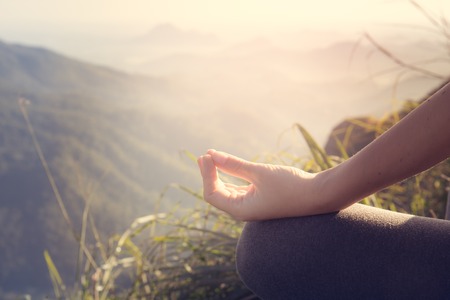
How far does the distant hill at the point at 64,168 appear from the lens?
17.5 metres

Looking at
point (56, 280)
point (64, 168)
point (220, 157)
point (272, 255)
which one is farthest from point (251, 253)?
point (64, 168)

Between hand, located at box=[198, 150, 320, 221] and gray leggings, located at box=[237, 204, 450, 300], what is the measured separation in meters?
0.02

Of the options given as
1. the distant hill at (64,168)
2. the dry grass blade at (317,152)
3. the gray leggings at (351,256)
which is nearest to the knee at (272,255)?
the gray leggings at (351,256)

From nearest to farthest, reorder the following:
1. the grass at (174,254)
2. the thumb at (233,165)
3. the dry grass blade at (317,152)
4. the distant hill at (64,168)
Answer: the thumb at (233,165)
the dry grass blade at (317,152)
the grass at (174,254)
the distant hill at (64,168)

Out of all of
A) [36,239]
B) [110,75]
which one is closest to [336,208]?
[36,239]

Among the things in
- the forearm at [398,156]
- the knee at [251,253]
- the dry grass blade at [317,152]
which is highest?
the forearm at [398,156]

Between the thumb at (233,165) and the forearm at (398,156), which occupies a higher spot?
the forearm at (398,156)

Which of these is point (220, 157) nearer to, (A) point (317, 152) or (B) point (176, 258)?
(A) point (317, 152)

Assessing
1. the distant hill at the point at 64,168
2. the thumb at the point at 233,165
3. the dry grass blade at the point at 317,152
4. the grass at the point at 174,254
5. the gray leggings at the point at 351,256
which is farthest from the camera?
the distant hill at the point at 64,168

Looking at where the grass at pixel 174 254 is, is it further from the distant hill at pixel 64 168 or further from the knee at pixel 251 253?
the distant hill at pixel 64 168

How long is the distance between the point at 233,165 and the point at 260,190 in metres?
0.06

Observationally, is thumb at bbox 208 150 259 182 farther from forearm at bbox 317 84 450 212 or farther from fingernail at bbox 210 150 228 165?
forearm at bbox 317 84 450 212

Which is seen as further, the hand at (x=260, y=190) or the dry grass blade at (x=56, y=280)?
the dry grass blade at (x=56, y=280)

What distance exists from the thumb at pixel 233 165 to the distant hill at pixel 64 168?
1377 cm
